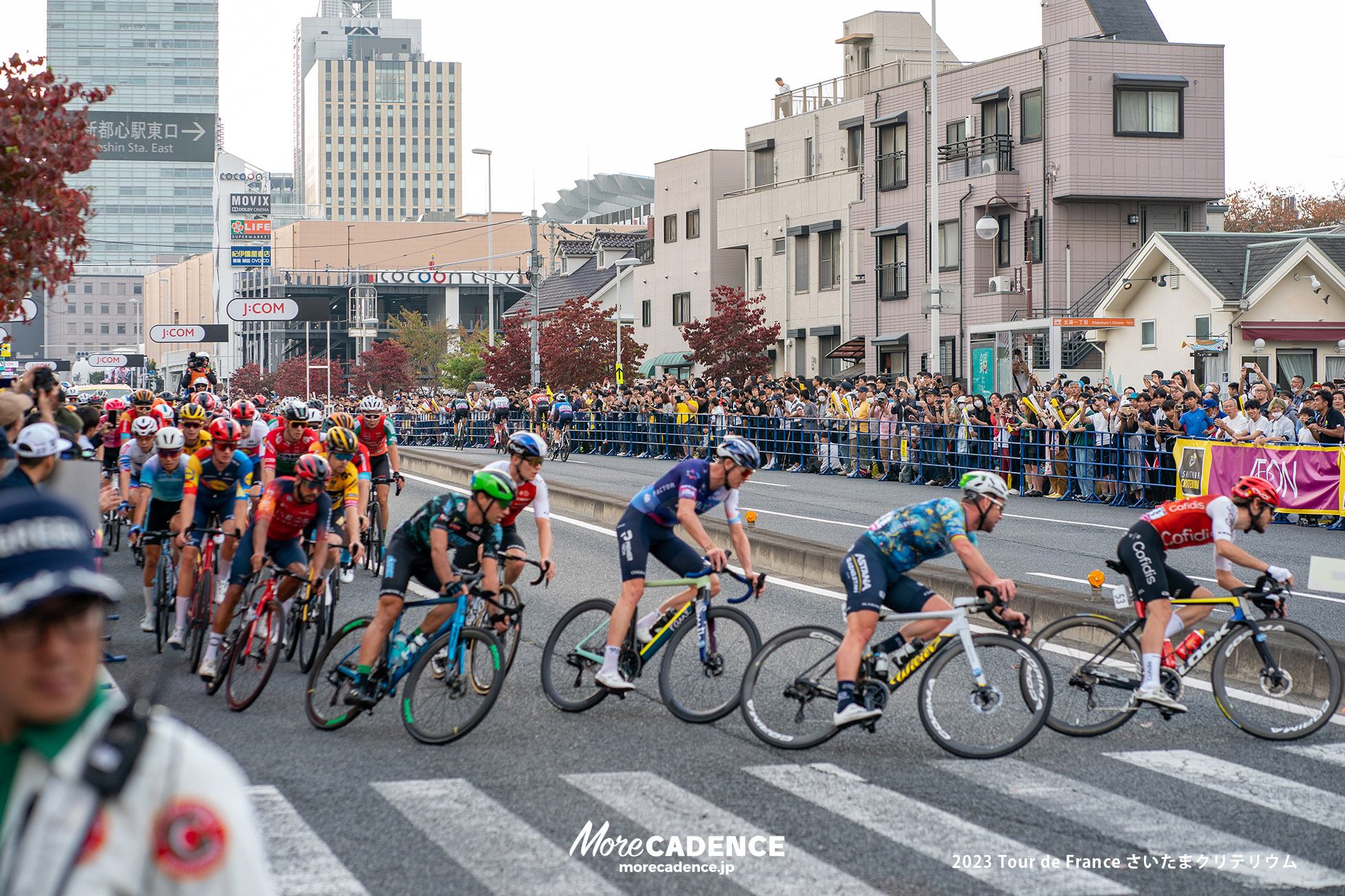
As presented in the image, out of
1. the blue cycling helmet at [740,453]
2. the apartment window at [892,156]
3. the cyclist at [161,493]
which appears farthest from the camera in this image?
the apartment window at [892,156]

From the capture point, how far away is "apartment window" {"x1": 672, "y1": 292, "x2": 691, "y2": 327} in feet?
197

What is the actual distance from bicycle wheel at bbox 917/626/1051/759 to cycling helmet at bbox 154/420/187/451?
671 cm

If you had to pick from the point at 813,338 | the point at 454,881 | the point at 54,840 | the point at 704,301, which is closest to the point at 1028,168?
the point at 813,338

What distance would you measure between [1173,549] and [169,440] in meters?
7.85

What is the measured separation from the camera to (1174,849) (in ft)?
20.0

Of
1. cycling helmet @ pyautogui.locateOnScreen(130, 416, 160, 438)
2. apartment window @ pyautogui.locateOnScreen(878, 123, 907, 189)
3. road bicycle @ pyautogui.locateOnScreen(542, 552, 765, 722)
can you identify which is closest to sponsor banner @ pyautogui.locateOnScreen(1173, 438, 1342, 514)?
road bicycle @ pyautogui.locateOnScreen(542, 552, 765, 722)

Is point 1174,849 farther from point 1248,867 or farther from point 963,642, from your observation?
point 963,642

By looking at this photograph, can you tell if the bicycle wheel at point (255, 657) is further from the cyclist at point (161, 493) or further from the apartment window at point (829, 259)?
the apartment window at point (829, 259)

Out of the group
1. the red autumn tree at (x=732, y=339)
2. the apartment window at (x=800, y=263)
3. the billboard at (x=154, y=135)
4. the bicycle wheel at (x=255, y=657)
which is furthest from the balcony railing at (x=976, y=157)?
the bicycle wheel at (x=255, y=657)

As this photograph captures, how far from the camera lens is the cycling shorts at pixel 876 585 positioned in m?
7.88

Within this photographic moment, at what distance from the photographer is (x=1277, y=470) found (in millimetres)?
19109

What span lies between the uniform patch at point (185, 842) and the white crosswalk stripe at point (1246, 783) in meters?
5.96

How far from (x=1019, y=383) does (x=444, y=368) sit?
5207 centimetres

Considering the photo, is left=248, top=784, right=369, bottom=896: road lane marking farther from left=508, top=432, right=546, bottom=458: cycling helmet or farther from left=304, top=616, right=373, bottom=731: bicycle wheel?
left=508, top=432, right=546, bottom=458: cycling helmet
